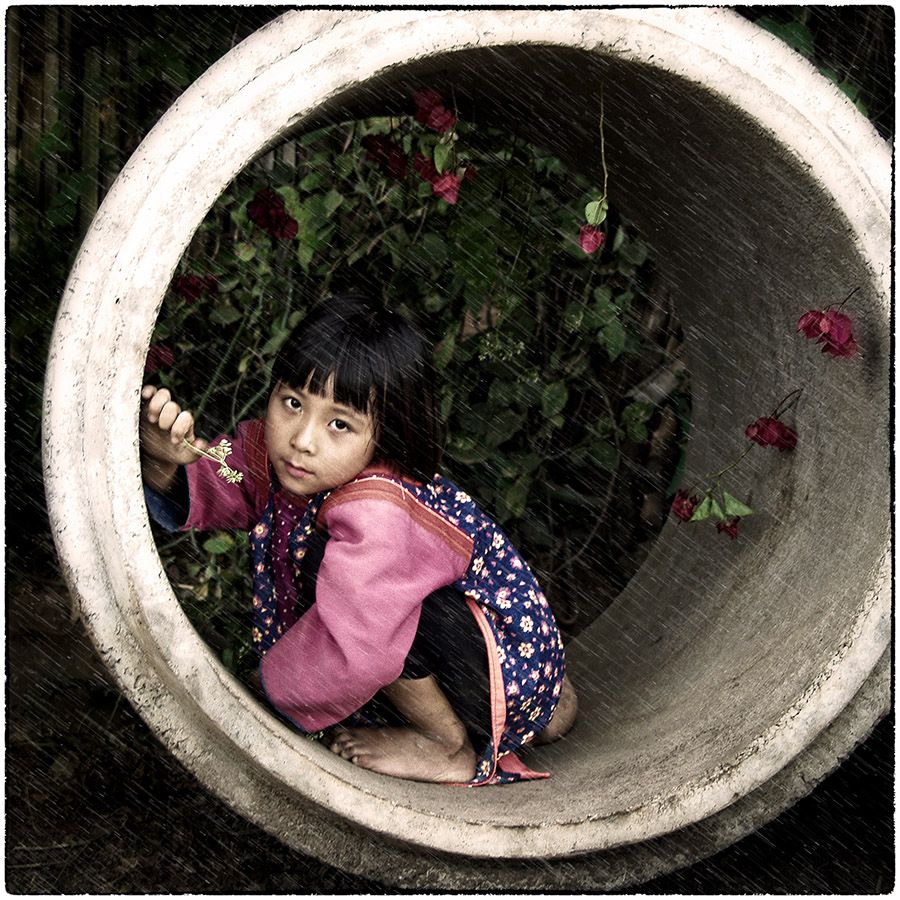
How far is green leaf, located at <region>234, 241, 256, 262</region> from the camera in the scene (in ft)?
8.57

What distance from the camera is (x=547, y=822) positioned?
5.78 feet

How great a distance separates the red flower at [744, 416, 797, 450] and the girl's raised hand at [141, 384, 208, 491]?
3.21 ft

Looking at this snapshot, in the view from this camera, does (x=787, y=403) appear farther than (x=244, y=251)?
No

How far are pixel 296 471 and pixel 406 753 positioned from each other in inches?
20.8

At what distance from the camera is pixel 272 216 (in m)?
2.32

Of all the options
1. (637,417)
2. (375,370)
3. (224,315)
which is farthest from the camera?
(637,417)

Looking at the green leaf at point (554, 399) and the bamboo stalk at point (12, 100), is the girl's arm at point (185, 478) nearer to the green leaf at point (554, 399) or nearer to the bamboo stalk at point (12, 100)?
the bamboo stalk at point (12, 100)

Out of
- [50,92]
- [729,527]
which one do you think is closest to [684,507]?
[729,527]

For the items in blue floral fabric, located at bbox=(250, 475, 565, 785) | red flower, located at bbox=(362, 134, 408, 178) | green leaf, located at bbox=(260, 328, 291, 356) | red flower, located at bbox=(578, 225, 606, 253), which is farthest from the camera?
green leaf, located at bbox=(260, 328, 291, 356)

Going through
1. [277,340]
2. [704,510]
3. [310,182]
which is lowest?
[704,510]

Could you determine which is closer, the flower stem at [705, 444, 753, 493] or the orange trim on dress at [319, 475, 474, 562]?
the orange trim on dress at [319, 475, 474, 562]

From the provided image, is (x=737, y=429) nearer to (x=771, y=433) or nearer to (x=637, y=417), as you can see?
(x=771, y=433)

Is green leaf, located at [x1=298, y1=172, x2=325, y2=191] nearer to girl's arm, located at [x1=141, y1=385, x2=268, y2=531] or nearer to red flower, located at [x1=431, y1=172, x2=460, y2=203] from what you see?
red flower, located at [x1=431, y1=172, x2=460, y2=203]

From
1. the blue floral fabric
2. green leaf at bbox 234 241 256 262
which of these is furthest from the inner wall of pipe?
green leaf at bbox 234 241 256 262
